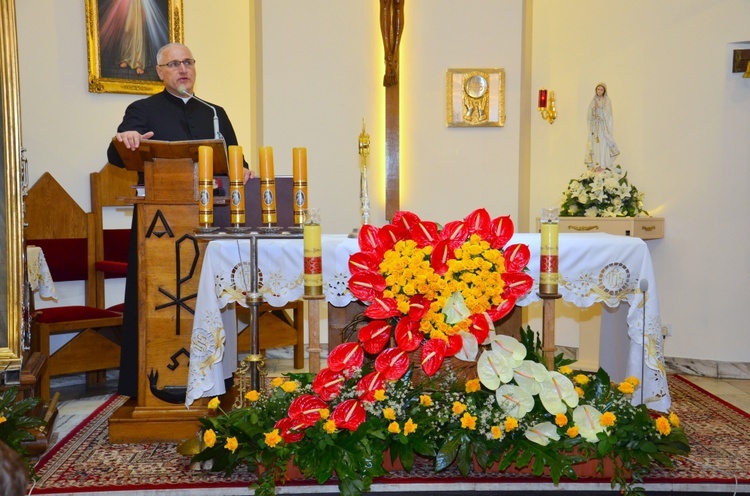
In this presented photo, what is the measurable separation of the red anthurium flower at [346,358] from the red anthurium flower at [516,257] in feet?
2.23

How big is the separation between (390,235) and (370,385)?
23.1 inches

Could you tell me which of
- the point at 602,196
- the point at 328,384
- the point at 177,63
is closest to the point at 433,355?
the point at 328,384

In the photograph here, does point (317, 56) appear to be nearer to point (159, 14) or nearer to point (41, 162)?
point (159, 14)

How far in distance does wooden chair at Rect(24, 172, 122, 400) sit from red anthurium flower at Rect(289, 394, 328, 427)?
2412mm

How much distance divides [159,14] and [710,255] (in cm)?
465

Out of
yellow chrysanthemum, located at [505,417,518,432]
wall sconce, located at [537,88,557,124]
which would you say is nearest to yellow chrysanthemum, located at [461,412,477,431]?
yellow chrysanthemum, located at [505,417,518,432]

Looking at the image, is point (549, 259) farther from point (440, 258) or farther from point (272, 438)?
point (272, 438)

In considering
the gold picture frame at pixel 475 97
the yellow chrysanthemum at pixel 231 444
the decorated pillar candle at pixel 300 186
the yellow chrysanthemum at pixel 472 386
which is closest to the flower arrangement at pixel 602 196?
the gold picture frame at pixel 475 97

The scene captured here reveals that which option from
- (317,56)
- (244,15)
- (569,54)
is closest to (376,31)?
(317,56)

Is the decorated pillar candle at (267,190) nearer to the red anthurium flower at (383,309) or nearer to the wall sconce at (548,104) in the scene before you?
the red anthurium flower at (383,309)

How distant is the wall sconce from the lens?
6.38m

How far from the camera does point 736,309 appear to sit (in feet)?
18.9

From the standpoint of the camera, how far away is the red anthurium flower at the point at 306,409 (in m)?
2.91

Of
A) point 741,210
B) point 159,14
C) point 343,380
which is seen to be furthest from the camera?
point 159,14
